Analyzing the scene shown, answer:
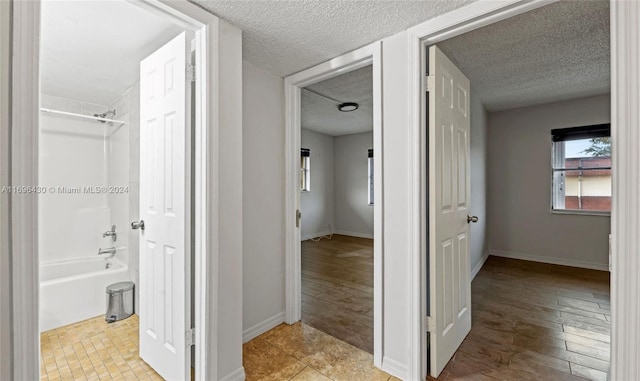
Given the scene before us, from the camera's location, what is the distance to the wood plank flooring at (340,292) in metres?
2.37

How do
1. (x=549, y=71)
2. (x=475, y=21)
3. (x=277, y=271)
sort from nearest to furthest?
(x=475, y=21), (x=277, y=271), (x=549, y=71)

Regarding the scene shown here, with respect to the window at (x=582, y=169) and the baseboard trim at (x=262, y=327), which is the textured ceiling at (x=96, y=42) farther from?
the window at (x=582, y=169)

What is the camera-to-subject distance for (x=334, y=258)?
4668mm

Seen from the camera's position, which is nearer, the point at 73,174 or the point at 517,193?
the point at 73,174

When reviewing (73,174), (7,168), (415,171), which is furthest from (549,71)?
(73,174)

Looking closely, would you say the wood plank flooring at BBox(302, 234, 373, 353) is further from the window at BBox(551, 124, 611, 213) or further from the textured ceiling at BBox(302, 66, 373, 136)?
the window at BBox(551, 124, 611, 213)

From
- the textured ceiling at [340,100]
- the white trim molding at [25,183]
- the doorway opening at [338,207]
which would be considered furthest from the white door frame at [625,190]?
the textured ceiling at [340,100]

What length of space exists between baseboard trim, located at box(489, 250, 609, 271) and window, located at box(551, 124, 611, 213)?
740 mm

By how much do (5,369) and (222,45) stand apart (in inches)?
64.3

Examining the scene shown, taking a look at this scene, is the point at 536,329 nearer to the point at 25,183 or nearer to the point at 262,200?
the point at 262,200

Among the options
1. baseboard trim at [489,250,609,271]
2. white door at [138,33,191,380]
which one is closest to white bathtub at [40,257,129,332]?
white door at [138,33,191,380]

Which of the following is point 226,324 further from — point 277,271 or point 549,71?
point 549,71

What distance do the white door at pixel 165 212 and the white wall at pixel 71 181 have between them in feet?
6.16

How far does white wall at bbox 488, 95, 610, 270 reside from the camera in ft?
12.9
